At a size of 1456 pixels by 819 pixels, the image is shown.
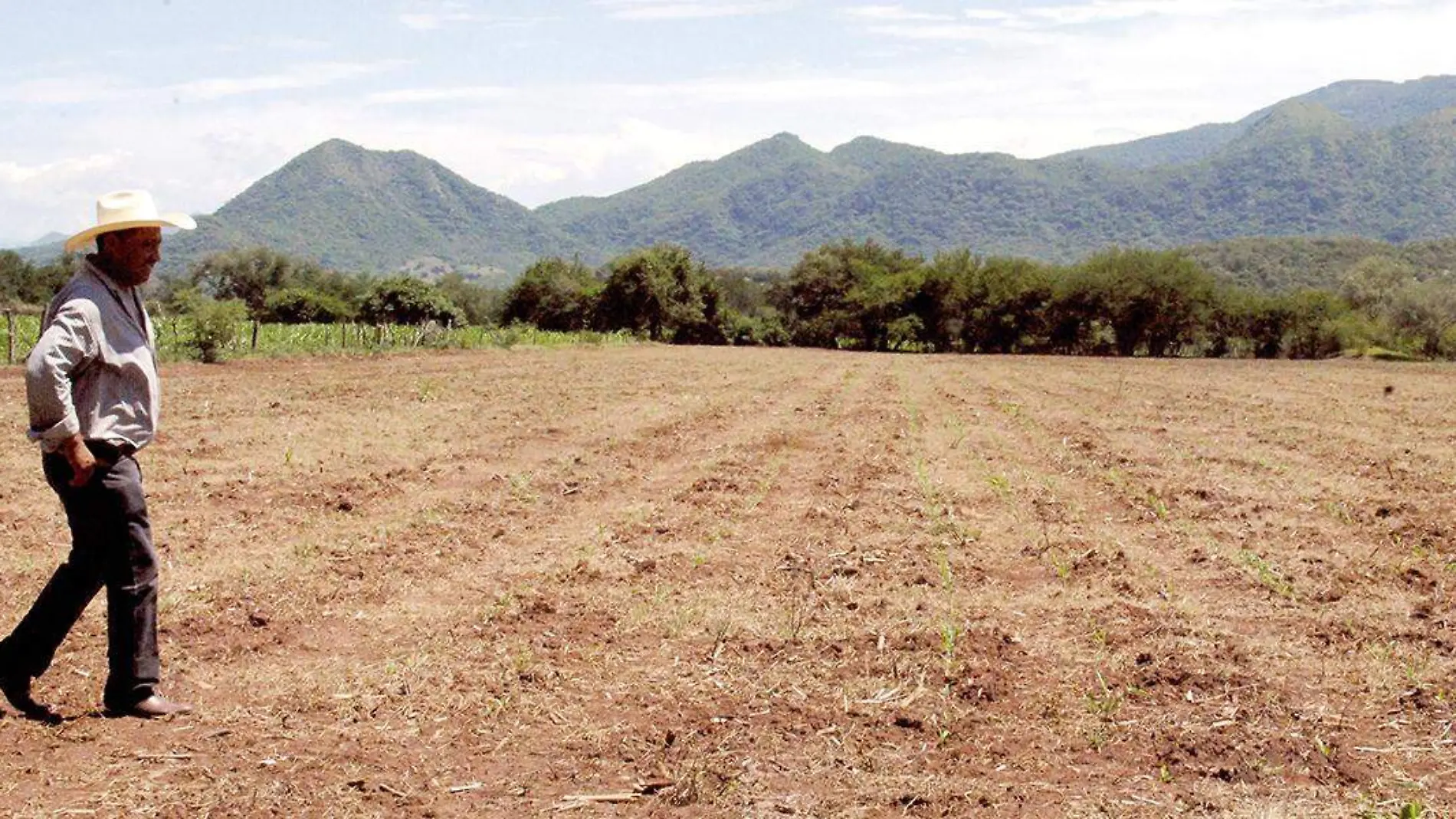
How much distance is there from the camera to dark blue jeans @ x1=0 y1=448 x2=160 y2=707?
13.4 feet

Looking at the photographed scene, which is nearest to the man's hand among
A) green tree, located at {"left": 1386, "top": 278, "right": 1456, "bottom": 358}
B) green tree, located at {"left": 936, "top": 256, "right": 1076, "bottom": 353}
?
green tree, located at {"left": 936, "top": 256, "right": 1076, "bottom": 353}

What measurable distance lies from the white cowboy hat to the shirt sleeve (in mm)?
310

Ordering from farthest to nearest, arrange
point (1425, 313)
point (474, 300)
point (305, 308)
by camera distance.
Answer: point (474, 300), point (305, 308), point (1425, 313)

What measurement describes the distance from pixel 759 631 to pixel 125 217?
3.45 m

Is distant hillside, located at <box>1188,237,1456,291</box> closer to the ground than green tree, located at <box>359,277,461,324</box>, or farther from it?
farther from it

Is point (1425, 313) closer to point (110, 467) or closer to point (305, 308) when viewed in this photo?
point (305, 308)

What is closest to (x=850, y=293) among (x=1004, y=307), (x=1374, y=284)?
(x=1004, y=307)

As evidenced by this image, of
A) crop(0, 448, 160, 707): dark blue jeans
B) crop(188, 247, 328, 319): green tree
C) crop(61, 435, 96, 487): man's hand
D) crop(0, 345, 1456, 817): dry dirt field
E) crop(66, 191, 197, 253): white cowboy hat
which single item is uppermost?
crop(188, 247, 328, 319): green tree

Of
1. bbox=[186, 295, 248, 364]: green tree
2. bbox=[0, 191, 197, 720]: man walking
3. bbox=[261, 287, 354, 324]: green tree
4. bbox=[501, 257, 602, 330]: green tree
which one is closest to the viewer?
bbox=[0, 191, 197, 720]: man walking

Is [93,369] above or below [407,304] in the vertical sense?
below

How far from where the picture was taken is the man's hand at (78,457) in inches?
153

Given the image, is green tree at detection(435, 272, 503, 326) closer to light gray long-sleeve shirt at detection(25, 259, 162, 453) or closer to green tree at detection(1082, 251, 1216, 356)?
green tree at detection(1082, 251, 1216, 356)

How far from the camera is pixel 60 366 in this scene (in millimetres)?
3939

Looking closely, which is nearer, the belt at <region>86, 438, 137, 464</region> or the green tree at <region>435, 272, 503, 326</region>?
the belt at <region>86, 438, 137, 464</region>
